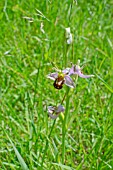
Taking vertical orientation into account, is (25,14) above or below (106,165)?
above

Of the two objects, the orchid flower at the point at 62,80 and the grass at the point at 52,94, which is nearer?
the orchid flower at the point at 62,80

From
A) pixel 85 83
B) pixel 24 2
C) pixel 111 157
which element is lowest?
pixel 111 157

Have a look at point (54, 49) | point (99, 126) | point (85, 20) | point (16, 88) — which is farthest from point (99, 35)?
point (99, 126)

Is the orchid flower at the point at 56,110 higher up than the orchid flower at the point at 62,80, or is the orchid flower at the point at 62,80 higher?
the orchid flower at the point at 62,80

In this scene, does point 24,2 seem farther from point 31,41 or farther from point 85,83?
point 85,83

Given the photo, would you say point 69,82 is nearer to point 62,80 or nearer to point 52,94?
point 62,80

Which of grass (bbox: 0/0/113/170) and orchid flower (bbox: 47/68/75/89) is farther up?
orchid flower (bbox: 47/68/75/89)

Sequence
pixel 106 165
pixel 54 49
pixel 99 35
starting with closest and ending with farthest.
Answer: pixel 106 165 → pixel 54 49 → pixel 99 35

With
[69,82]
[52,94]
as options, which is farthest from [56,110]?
[52,94]
